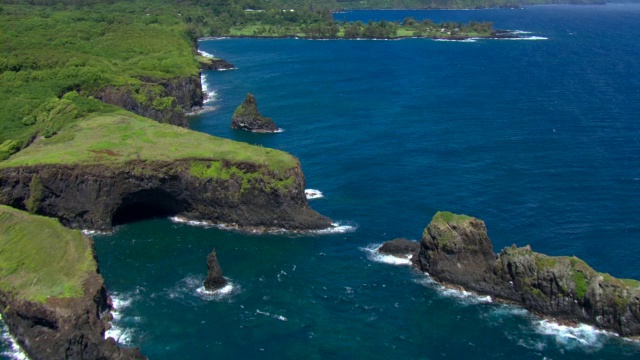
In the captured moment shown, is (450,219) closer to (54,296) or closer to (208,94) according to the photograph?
(54,296)

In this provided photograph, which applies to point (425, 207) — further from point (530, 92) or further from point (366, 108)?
point (530, 92)

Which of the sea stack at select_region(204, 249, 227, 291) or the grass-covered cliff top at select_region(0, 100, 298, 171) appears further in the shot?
the grass-covered cliff top at select_region(0, 100, 298, 171)

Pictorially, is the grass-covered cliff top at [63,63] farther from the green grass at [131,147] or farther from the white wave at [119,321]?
the white wave at [119,321]

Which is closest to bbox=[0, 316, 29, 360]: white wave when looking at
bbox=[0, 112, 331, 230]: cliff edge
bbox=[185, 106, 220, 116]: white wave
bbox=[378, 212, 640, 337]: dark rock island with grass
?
bbox=[0, 112, 331, 230]: cliff edge

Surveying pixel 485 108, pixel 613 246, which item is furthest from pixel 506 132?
pixel 613 246

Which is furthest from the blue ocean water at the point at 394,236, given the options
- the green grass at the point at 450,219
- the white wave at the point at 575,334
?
the green grass at the point at 450,219

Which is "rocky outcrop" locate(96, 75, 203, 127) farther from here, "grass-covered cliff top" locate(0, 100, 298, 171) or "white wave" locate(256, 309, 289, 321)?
"white wave" locate(256, 309, 289, 321)

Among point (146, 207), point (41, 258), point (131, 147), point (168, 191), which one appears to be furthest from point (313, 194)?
point (41, 258)
